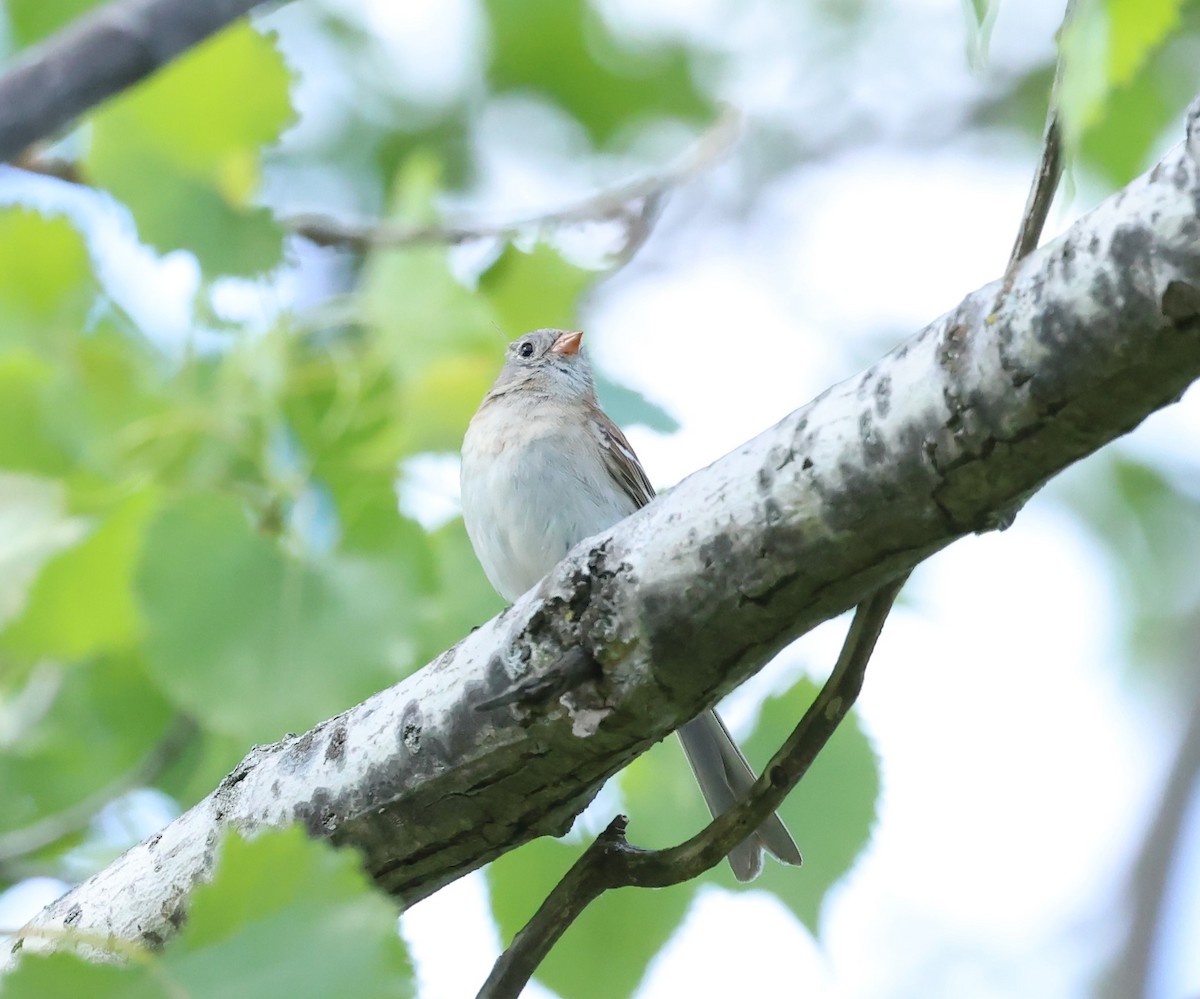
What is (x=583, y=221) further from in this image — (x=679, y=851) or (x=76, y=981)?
(x=76, y=981)

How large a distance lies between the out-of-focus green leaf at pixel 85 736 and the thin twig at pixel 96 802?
28mm

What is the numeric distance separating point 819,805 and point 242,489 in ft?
3.94

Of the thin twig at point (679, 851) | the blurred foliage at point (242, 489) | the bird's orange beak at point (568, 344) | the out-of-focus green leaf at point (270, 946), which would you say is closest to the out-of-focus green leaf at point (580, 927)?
the blurred foliage at point (242, 489)

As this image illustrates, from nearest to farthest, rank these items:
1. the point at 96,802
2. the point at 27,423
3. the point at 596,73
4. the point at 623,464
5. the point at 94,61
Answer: the point at 94,61 → the point at 27,423 → the point at 96,802 → the point at 623,464 → the point at 596,73

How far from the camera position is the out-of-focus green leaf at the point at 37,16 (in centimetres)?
274

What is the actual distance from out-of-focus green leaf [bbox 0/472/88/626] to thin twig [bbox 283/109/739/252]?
925 millimetres

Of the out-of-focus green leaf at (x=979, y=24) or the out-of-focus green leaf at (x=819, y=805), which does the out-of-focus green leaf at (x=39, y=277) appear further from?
the out-of-focus green leaf at (x=979, y=24)

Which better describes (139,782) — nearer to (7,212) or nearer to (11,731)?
(11,731)

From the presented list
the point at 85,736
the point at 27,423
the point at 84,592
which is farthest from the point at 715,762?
the point at 27,423

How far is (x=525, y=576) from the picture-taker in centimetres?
331

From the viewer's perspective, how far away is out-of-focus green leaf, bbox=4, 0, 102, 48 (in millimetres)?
2740

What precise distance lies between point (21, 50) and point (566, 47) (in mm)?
2554

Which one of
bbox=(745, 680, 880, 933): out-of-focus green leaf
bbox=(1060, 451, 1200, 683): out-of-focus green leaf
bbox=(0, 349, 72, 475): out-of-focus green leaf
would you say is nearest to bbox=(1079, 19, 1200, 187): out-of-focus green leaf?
bbox=(745, 680, 880, 933): out-of-focus green leaf

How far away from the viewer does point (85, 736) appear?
9.68 feet
